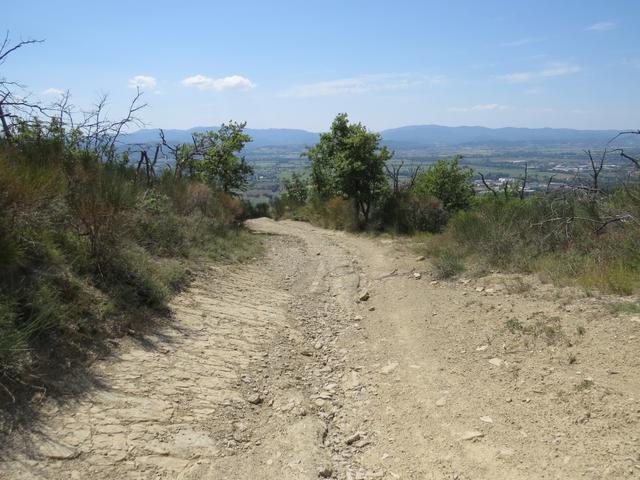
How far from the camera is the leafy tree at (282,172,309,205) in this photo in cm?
3391

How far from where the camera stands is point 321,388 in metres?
5.18

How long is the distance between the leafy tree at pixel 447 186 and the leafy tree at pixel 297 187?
42.5ft

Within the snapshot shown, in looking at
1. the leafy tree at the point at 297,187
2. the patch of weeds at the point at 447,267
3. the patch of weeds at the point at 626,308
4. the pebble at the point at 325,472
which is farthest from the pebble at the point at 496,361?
the leafy tree at the point at 297,187

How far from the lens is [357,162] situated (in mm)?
18969

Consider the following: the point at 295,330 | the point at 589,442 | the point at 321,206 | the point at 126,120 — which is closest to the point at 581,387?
the point at 589,442

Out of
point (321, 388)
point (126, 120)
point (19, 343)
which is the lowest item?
point (321, 388)

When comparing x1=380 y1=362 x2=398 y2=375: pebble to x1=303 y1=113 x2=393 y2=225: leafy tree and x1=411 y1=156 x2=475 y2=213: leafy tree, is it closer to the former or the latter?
x1=303 y1=113 x2=393 y2=225: leafy tree

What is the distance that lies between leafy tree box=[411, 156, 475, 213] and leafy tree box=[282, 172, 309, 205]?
13.0m

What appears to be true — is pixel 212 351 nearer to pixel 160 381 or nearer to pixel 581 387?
pixel 160 381

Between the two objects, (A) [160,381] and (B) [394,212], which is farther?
(B) [394,212]

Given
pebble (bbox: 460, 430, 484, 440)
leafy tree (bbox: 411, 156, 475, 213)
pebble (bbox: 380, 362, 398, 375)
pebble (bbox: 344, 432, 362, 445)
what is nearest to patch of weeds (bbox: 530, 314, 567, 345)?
pebble (bbox: 380, 362, 398, 375)

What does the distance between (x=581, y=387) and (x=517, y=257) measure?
457 cm

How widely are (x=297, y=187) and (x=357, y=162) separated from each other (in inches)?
640

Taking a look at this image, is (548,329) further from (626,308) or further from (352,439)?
(352,439)
